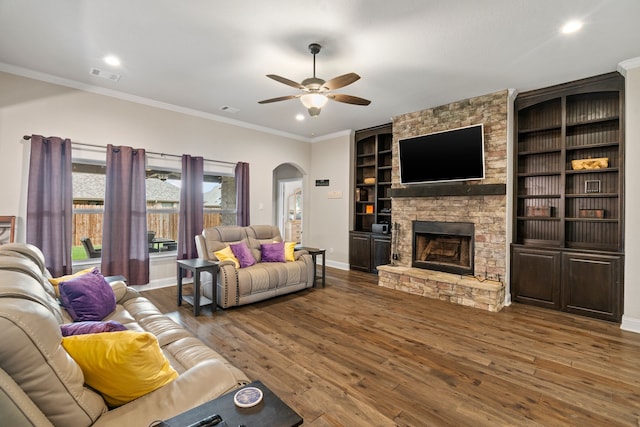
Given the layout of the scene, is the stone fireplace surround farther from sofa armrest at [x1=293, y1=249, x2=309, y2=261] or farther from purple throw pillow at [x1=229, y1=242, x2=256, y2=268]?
purple throw pillow at [x1=229, y1=242, x2=256, y2=268]

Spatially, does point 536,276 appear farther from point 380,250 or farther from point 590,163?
point 380,250

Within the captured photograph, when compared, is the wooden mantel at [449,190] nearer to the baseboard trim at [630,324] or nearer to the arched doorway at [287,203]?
the baseboard trim at [630,324]

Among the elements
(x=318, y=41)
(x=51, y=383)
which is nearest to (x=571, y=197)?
(x=318, y=41)

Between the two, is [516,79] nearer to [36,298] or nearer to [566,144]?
[566,144]

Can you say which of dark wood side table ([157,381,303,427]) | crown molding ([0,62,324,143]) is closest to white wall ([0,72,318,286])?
crown molding ([0,62,324,143])

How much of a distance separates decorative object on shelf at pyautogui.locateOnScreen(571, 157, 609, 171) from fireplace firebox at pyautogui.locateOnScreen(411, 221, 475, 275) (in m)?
1.46

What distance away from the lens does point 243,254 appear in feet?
14.3

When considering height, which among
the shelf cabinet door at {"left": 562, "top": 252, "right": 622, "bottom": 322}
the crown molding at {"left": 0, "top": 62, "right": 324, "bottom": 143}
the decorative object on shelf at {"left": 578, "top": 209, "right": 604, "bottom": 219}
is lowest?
the shelf cabinet door at {"left": 562, "top": 252, "right": 622, "bottom": 322}

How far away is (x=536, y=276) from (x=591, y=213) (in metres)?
1.05

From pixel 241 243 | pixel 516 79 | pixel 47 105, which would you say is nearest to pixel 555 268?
pixel 516 79

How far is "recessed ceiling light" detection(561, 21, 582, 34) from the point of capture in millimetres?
2678

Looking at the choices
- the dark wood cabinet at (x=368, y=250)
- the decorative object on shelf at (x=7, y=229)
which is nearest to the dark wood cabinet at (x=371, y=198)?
the dark wood cabinet at (x=368, y=250)

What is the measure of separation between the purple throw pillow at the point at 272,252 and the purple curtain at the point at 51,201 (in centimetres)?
252

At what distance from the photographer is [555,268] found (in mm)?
3971
